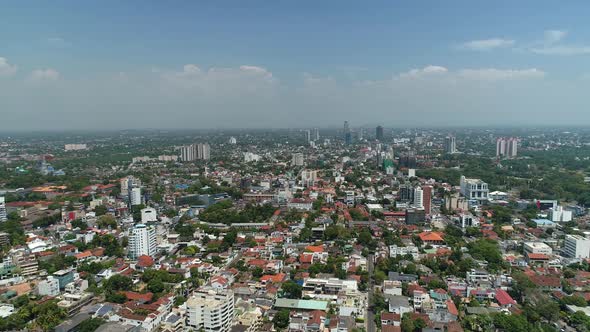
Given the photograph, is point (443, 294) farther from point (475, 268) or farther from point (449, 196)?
point (449, 196)

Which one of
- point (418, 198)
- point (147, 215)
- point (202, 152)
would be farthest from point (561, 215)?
point (202, 152)

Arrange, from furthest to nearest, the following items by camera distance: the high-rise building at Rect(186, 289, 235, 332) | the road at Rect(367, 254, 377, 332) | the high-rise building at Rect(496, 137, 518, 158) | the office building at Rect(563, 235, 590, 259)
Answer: the high-rise building at Rect(496, 137, 518, 158) < the office building at Rect(563, 235, 590, 259) < the road at Rect(367, 254, 377, 332) < the high-rise building at Rect(186, 289, 235, 332)

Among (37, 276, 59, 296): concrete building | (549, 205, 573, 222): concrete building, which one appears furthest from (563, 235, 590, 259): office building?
(37, 276, 59, 296): concrete building

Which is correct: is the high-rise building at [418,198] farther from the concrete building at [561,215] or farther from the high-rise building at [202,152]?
the high-rise building at [202,152]

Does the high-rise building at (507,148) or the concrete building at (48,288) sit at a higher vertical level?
the high-rise building at (507,148)

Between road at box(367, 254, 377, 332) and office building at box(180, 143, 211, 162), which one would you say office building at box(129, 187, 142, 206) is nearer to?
road at box(367, 254, 377, 332)

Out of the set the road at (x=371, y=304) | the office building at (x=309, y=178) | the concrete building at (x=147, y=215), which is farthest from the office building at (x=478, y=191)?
the concrete building at (x=147, y=215)
